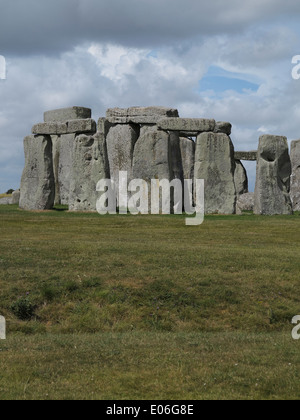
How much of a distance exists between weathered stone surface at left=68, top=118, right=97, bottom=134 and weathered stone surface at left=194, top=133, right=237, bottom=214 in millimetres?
4533

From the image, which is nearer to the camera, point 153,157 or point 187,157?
point 153,157

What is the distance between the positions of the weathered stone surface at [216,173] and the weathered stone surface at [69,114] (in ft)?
40.7

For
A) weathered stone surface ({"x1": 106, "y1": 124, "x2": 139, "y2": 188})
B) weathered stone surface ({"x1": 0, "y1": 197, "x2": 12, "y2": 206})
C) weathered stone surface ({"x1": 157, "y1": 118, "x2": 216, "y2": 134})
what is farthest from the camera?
weathered stone surface ({"x1": 0, "y1": 197, "x2": 12, "y2": 206})

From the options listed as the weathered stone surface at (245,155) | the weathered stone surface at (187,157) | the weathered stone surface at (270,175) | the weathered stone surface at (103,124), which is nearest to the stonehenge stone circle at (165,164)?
the weathered stone surface at (270,175)

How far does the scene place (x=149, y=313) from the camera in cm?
1359

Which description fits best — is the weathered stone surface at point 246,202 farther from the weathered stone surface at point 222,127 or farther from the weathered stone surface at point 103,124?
the weathered stone surface at point 103,124

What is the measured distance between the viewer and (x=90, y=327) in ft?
43.1

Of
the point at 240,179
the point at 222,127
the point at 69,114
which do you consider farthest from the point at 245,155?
A: the point at 222,127

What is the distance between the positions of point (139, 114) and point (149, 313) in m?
22.7

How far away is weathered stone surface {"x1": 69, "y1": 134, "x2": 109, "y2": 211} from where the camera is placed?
28.7 metres

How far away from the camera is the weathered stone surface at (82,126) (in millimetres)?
29203

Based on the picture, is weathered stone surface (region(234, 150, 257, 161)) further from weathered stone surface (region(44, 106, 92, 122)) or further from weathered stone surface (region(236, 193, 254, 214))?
weathered stone surface (region(44, 106, 92, 122))

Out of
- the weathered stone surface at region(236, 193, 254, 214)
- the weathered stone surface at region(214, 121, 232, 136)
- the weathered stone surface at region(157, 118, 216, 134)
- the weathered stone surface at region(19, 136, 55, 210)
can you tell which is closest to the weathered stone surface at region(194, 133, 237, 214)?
the weathered stone surface at region(157, 118, 216, 134)

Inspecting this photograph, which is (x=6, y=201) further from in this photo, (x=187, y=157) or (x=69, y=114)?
(x=187, y=157)
